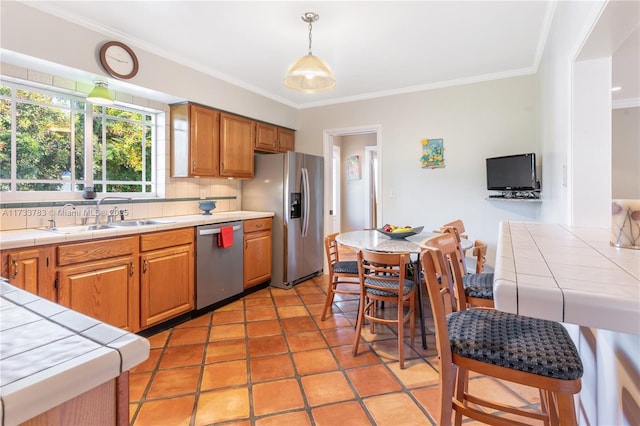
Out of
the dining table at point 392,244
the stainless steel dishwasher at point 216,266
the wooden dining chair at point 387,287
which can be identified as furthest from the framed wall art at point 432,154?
the stainless steel dishwasher at point 216,266

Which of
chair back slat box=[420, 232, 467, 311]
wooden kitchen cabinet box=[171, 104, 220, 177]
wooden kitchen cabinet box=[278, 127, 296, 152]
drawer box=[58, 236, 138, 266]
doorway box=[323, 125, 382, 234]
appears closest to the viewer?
chair back slat box=[420, 232, 467, 311]

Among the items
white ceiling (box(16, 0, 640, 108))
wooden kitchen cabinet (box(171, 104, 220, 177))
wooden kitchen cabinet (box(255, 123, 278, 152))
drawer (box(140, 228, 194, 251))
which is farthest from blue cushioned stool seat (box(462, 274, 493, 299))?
wooden kitchen cabinet (box(255, 123, 278, 152))

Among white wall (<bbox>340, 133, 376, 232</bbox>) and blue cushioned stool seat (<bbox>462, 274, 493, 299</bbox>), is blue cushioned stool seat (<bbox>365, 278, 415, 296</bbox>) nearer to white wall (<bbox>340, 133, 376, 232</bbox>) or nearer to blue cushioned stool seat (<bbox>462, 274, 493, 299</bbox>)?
blue cushioned stool seat (<bbox>462, 274, 493, 299</bbox>)

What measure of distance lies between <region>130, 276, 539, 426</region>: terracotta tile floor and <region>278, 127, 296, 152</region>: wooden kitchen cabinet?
2486mm

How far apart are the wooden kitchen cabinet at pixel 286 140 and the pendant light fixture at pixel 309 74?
197 cm

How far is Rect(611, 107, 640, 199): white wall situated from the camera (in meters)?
4.04

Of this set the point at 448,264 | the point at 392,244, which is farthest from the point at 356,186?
the point at 448,264

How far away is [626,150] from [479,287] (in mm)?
4149

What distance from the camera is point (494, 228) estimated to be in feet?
11.4

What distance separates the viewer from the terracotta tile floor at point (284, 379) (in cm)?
166

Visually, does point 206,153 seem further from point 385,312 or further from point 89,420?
point 89,420

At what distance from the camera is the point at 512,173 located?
310 cm

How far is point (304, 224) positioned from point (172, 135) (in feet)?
5.89

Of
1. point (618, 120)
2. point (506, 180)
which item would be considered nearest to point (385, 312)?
point (506, 180)
